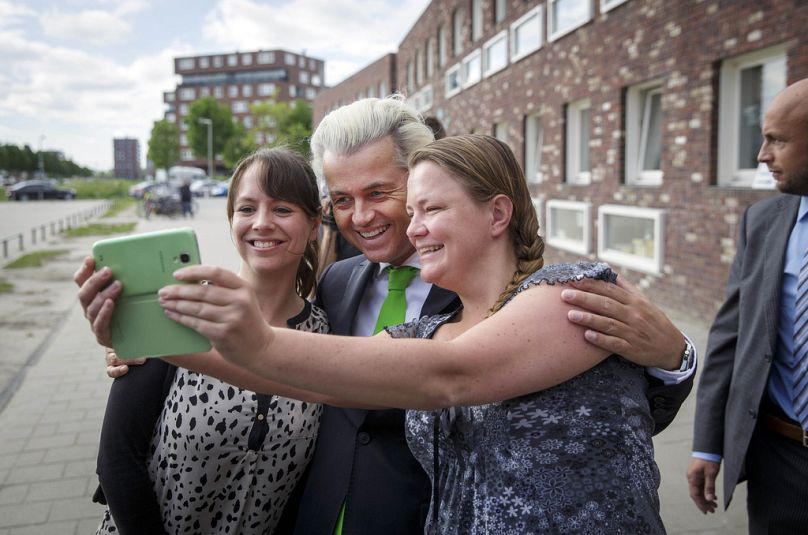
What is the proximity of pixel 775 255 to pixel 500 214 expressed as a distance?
1597mm

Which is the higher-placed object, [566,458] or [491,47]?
[491,47]

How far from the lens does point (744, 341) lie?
277cm

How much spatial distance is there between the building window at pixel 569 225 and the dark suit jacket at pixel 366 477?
37.1 ft

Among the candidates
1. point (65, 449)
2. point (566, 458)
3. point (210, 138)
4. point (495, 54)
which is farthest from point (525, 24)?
point (210, 138)

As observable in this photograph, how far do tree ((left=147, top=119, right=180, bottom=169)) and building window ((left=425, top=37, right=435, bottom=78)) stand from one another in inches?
2768

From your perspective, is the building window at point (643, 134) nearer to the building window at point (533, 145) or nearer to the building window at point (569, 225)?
the building window at point (569, 225)

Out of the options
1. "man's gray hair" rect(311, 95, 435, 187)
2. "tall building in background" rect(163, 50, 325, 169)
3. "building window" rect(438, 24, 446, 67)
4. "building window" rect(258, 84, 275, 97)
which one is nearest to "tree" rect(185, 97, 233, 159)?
"tall building in background" rect(163, 50, 325, 169)

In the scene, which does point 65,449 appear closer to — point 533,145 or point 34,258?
point 533,145

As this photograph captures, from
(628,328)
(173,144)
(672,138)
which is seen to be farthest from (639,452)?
(173,144)

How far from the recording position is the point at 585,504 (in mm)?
1421

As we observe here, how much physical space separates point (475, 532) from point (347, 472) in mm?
591

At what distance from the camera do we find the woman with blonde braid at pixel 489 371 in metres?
1.24

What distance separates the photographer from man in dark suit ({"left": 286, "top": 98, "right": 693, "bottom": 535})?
1.94m

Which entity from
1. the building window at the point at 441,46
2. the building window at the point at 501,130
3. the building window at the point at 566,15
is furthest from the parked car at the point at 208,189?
the building window at the point at 566,15
